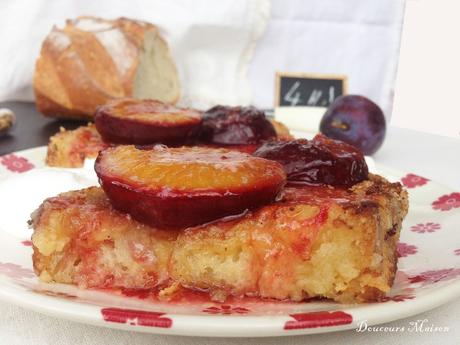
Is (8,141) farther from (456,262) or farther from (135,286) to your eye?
(456,262)

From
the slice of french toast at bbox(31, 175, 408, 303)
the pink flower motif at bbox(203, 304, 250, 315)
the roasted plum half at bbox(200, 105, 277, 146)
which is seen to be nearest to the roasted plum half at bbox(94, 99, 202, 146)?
the roasted plum half at bbox(200, 105, 277, 146)

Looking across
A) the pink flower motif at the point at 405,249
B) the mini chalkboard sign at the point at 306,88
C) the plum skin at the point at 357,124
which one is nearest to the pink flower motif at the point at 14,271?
the pink flower motif at the point at 405,249

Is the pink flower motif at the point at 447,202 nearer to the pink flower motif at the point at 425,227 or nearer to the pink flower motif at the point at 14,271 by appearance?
the pink flower motif at the point at 425,227

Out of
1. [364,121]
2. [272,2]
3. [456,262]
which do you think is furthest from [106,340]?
[272,2]

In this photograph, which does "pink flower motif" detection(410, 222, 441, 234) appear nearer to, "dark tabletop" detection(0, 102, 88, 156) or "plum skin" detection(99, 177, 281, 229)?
"plum skin" detection(99, 177, 281, 229)

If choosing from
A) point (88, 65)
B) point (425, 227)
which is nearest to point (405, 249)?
point (425, 227)

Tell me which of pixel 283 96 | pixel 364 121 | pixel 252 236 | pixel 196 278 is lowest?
pixel 283 96
